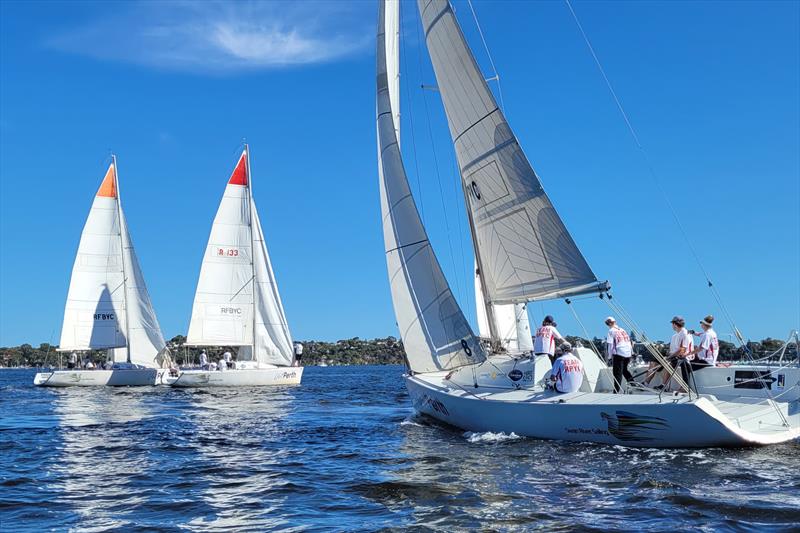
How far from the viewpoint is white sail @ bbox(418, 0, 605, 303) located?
568 inches

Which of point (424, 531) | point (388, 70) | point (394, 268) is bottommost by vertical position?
point (424, 531)

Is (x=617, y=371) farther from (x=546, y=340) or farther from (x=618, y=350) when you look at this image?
(x=546, y=340)

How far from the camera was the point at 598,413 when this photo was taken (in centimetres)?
1188

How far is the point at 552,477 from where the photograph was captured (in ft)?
33.4

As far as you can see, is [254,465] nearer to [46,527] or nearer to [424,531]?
[46,527]

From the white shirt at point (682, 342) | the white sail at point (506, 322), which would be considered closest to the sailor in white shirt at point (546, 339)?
the white shirt at point (682, 342)

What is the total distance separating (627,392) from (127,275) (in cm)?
3251

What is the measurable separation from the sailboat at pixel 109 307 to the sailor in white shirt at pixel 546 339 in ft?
92.0

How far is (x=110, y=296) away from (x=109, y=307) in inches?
22.9

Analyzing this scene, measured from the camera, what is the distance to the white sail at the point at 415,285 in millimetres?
16703

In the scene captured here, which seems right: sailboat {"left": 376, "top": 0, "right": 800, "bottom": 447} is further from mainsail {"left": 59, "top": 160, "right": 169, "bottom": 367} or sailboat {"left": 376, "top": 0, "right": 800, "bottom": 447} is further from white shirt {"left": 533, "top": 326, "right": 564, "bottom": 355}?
mainsail {"left": 59, "top": 160, "right": 169, "bottom": 367}

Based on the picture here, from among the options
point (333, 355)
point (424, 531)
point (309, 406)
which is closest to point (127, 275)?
point (309, 406)

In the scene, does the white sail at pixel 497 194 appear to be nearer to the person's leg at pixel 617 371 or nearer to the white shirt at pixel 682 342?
the person's leg at pixel 617 371

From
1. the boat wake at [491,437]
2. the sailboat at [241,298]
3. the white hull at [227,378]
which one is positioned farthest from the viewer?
the sailboat at [241,298]
